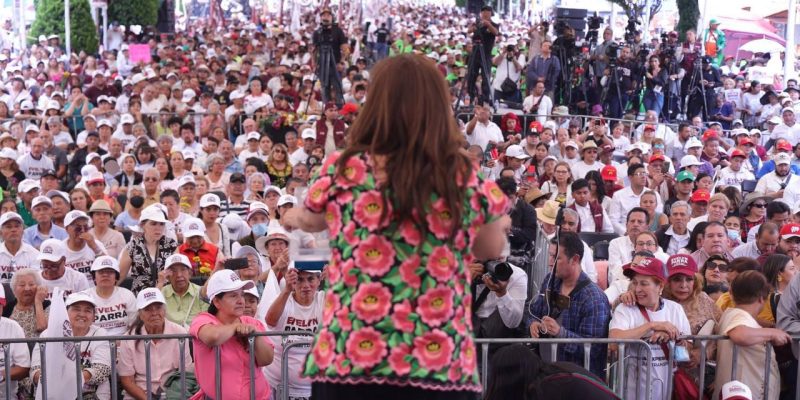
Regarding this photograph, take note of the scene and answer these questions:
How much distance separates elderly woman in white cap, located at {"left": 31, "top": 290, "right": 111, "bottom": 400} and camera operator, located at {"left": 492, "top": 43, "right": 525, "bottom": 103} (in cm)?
1275

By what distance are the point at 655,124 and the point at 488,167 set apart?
20.8 ft

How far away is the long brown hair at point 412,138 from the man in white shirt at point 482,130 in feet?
38.4

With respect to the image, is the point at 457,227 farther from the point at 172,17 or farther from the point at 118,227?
the point at 172,17

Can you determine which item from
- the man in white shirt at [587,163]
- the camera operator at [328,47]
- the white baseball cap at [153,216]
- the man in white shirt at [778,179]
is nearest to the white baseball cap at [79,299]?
the white baseball cap at [153,216]

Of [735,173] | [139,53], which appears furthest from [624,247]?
[139,53]

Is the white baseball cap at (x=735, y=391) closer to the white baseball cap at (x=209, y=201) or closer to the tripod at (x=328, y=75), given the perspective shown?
the white baseball cap at (x=209, y=201)

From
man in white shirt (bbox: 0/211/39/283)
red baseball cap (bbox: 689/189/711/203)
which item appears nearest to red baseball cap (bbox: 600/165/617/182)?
red baseball cap (bbox: 689/189/711/203)

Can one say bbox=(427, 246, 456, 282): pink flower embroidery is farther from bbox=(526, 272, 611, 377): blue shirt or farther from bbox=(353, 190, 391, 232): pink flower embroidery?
bbox=(526, 272, 611, 377): blue shirt

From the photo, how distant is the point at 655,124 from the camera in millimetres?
17297

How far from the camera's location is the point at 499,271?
6.88 metres

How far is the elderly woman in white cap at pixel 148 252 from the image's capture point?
28.6 feet

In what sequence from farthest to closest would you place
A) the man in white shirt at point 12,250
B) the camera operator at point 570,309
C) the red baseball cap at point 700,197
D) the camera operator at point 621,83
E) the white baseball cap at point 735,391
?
the camera operator at point 621,83, the red baseball cap at point 700,197, the man in white shirt at point 12,250, the camera operator at point 570,309, the white baseball cap at point 735,391

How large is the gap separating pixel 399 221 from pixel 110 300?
16.9ft

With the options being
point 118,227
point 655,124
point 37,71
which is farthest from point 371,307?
point 37,71
